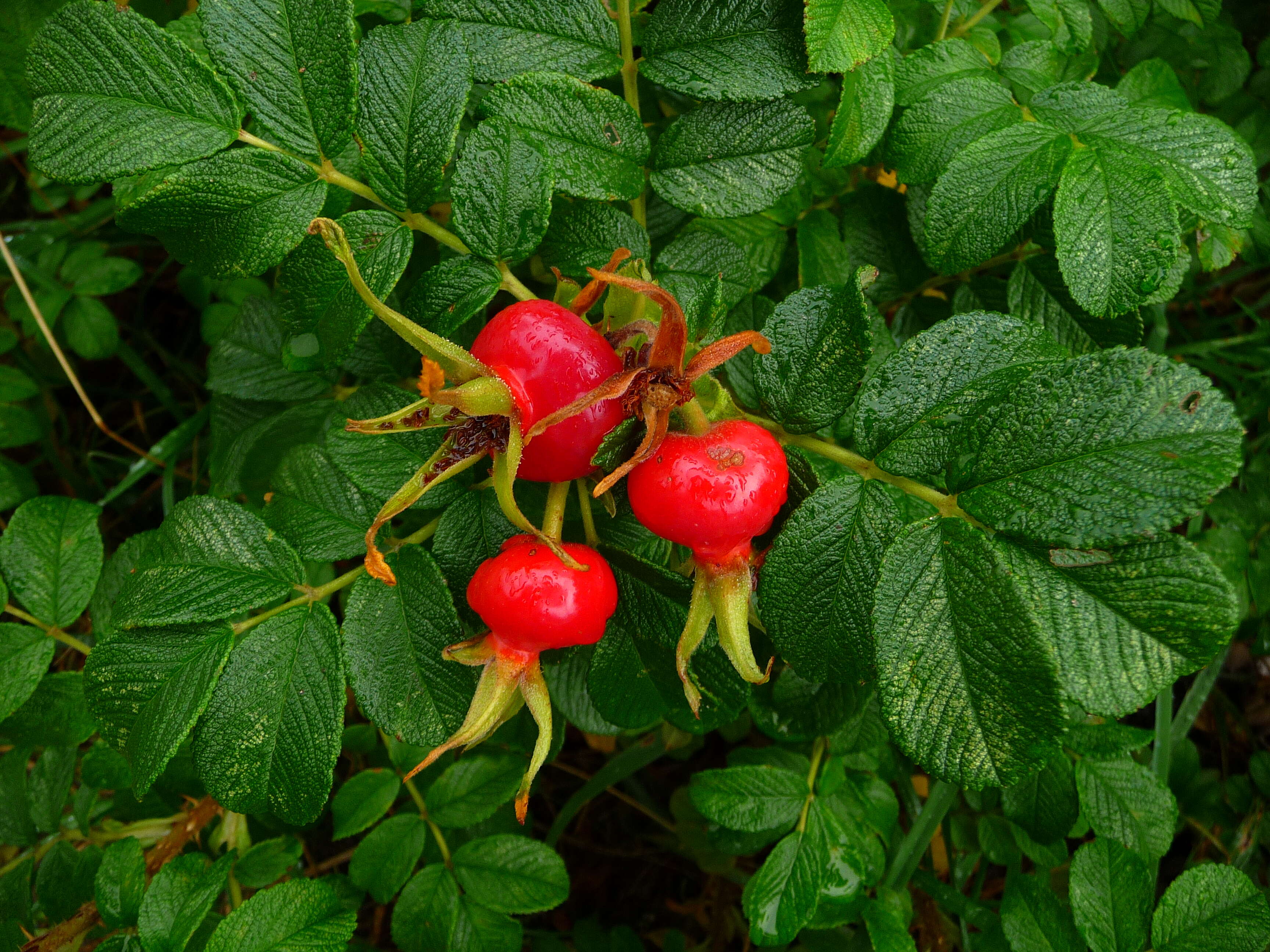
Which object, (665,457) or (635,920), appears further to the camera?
(635,920)

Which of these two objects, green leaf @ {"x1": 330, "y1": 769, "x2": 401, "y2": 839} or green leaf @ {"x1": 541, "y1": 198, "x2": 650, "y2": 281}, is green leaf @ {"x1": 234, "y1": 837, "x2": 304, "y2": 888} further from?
green leaf @ {"x1": 541, "y1": 198, "x2": 650, "y2": 281}

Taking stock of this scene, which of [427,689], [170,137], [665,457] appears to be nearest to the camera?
[665,457]

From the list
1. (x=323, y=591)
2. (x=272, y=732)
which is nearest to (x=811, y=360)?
(x=323, y=591)

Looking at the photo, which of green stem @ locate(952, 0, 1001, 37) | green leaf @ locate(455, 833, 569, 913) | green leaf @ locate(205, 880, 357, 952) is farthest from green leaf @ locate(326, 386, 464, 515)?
green stem @ locate(952, 0, 1001, 37)

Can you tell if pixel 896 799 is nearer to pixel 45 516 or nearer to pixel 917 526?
pixel 917 526

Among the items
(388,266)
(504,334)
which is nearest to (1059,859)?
(504,334)

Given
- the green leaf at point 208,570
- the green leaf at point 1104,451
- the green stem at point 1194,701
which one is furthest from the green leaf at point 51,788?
the green stem at point 1194,701

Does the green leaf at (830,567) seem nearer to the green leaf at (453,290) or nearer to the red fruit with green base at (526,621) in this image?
the red fruit with green base at (526,621)
